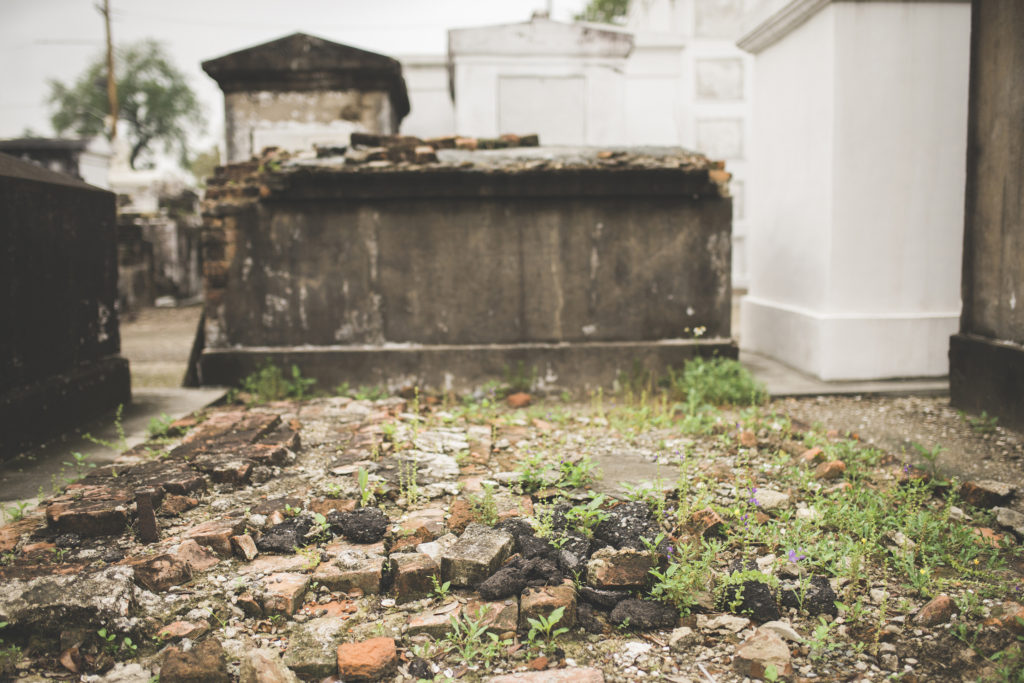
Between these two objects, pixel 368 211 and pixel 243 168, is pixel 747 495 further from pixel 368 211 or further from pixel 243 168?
pixel 243 168

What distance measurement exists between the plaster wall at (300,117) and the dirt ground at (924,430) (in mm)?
6246

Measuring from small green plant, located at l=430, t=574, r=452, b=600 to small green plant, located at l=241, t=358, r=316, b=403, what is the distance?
345cm

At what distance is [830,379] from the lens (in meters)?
6.09

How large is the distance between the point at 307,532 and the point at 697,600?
175cm

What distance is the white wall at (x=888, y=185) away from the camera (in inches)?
234

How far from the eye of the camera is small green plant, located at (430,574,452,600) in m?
2.71

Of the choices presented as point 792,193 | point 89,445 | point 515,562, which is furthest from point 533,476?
point 792,193

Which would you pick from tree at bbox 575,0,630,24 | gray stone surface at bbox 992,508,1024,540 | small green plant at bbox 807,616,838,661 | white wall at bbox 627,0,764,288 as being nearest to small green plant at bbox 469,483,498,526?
small green plant at bbox 807,616,838,661

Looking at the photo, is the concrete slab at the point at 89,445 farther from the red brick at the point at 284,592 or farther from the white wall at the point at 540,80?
the white wall at the point at 540,80

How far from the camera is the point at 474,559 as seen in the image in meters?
2.77

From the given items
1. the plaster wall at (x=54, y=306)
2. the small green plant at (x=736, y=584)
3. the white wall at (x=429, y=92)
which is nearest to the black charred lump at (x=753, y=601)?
the small green plant at (x=736, y=584)

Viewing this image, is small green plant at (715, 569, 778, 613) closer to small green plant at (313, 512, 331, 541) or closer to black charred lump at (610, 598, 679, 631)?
black charred lump at (610, 598, 679, 631)

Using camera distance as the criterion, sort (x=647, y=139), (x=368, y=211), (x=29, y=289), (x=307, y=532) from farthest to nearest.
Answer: (x=647, y=139), (x=368, y=211), (x=29, y=289), (x=307, y=532)

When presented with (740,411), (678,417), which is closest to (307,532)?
(678,417)
